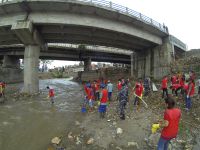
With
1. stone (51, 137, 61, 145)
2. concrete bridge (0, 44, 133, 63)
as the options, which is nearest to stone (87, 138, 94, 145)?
stone (51, 137, 61, 145)

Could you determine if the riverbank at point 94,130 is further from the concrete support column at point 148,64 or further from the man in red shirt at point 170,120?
the concrete support column at point 148,64

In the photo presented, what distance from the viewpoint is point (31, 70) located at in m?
22.8

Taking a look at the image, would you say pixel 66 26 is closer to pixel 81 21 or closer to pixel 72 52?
pixel 81 21

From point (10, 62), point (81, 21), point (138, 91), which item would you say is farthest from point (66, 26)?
point (10, 62)

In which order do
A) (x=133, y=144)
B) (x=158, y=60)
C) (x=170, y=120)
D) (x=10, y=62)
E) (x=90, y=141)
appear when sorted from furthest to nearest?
(x=10, y=62), (x=158, y=60), (x=90, y=141), (x=133, y=144), (x=170, y=120)

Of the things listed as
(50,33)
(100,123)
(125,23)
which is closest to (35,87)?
(50,33)

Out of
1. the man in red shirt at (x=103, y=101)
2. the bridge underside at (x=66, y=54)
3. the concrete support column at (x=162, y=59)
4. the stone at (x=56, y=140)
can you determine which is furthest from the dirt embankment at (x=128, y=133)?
the bridge underside at (x=66, y=54)

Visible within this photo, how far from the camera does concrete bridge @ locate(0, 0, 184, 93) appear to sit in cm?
2100

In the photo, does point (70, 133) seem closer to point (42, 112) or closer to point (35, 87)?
point (42, 112)

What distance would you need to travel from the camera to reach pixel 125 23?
2450cm

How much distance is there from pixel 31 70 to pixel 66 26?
619cm

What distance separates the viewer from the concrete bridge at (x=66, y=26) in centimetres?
2100

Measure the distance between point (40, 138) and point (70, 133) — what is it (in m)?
1.30

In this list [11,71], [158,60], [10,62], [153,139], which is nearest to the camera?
[153,139]
